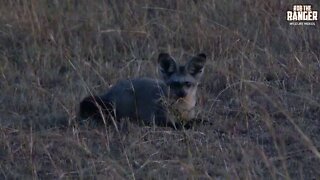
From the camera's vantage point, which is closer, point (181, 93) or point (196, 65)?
point (181, 93)

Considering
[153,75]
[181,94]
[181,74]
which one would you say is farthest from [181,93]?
[153,75]

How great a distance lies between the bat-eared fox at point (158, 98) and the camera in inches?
320

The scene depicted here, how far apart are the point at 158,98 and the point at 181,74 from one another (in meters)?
0.30

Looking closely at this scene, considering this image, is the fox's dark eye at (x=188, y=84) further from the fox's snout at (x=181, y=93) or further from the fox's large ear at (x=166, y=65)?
the fox's large ear at (x=166, y=65)

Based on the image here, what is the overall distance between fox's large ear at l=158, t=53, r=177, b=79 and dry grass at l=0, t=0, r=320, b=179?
45 cm

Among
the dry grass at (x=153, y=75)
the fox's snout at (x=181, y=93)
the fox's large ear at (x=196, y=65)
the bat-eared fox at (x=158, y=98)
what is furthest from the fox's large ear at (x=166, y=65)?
the dry grass at (x=153, y=75)

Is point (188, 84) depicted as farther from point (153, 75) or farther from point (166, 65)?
point (153, 75)

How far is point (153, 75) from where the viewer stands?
9547 mm

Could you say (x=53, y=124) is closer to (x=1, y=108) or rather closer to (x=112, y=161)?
(x=1, y=108)

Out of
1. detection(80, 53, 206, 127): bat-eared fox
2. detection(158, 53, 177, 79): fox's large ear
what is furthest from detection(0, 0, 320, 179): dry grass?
detection(158, 53, 177, 79): fox's large ear

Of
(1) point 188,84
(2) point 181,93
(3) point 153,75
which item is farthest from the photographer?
(3) point 153,75

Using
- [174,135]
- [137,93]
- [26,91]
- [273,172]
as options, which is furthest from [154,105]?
[273,172]

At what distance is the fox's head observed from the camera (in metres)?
8.20

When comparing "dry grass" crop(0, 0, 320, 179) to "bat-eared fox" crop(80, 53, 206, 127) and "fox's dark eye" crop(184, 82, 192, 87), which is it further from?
"fox's dark eye" crop(184, 82, 192, 87)
